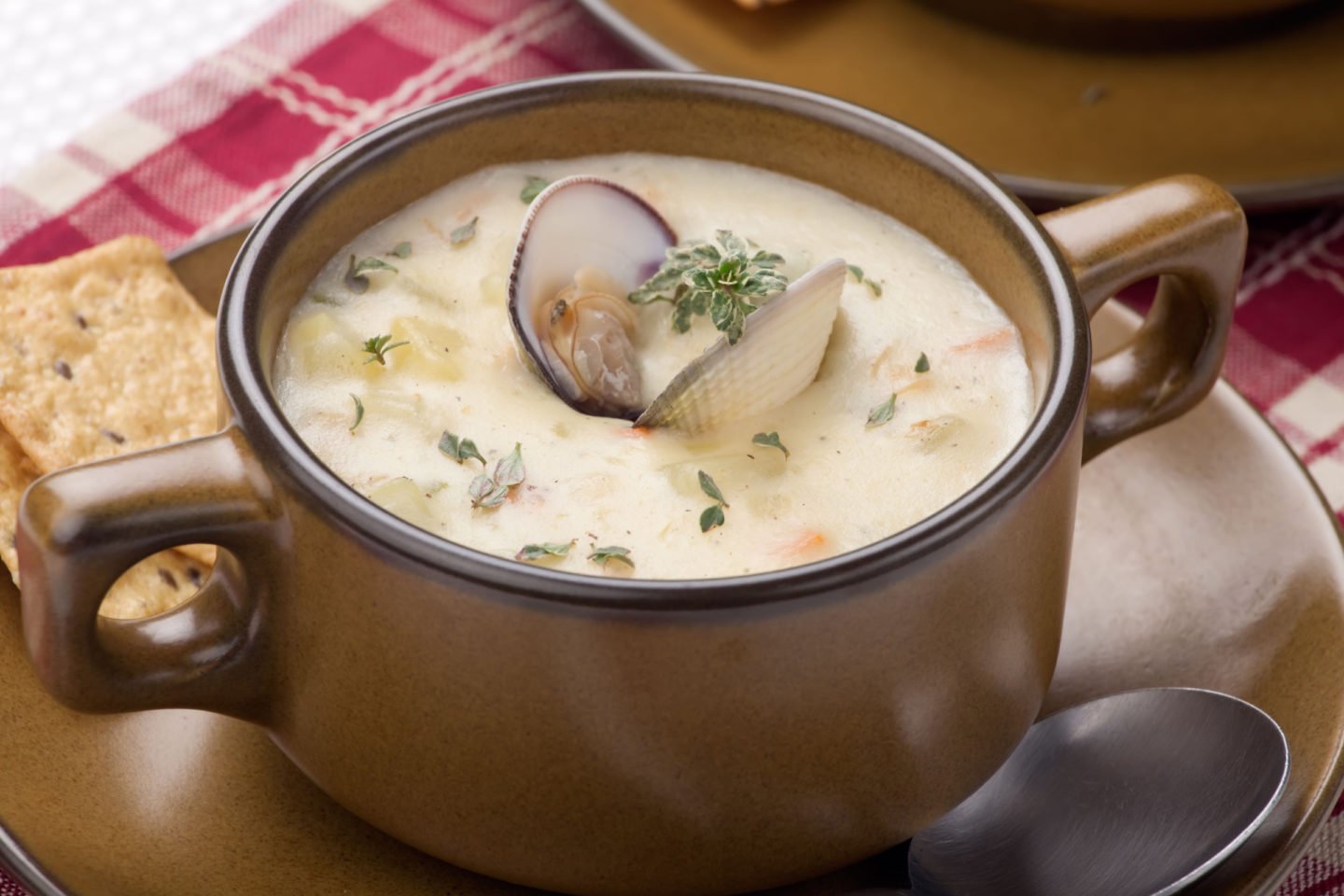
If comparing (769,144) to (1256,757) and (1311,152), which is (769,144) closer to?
(1256,757)

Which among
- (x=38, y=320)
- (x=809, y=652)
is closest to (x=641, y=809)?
(x=809, y=652)

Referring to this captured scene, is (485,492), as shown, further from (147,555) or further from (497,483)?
(147,555)

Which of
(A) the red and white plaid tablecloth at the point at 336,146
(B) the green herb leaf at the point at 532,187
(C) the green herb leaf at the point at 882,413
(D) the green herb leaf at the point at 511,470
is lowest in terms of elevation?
(A) the red and white plaid tablecloth at the point at 336,146

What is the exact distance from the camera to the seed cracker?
1916mm

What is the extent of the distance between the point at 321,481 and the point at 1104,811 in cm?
81

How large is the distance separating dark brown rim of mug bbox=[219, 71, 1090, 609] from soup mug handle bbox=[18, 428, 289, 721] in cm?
5

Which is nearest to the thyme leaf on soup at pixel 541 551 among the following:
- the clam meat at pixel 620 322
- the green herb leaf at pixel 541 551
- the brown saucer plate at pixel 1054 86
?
the green herb leaf at pixel 541 551

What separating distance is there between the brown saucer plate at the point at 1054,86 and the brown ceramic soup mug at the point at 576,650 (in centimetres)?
104

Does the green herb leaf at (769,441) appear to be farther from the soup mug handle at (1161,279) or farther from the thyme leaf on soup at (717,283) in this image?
the soup mug handle at (1161,279)

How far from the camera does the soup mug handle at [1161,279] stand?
170cm

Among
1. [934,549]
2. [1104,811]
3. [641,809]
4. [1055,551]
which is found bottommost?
[1104,811]

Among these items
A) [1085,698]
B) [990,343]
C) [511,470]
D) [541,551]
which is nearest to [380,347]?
[511,470]

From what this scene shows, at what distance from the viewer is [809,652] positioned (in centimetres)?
134

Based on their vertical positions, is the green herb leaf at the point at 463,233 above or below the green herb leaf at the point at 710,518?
above
